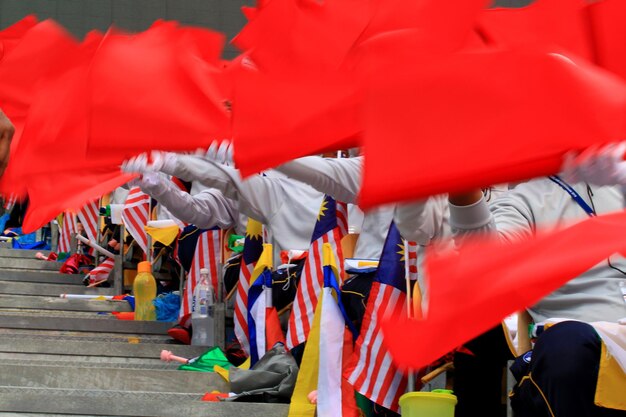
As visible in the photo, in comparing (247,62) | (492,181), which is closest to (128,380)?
(247,62)

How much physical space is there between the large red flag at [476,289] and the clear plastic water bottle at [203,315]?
21.1 feet

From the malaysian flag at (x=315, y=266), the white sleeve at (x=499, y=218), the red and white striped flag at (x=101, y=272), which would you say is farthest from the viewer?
the red and white striped flag at (x=101, y=272)

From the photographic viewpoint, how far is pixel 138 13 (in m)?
14.8

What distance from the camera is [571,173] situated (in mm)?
3209

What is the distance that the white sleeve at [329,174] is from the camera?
19.9ft

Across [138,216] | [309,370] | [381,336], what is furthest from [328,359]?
[138,216]

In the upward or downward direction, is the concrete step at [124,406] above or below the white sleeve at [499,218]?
below

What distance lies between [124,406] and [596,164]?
4.12 meters

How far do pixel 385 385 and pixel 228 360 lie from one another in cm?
235

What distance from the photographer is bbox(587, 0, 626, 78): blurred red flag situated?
4684 millimetres

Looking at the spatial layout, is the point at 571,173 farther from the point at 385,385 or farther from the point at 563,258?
the point at 385,385

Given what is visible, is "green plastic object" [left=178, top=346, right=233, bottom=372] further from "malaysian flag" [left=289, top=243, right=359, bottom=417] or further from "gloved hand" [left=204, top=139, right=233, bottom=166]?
"gloved hand" [left=204, top=139, right=233, bottom=166]

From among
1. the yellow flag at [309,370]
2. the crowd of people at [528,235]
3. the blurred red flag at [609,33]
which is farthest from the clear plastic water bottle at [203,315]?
the blurred red flag at [609,33]

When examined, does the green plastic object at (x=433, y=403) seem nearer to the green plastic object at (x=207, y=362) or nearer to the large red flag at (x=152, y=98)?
the large red flag at (x=152, y=98)
